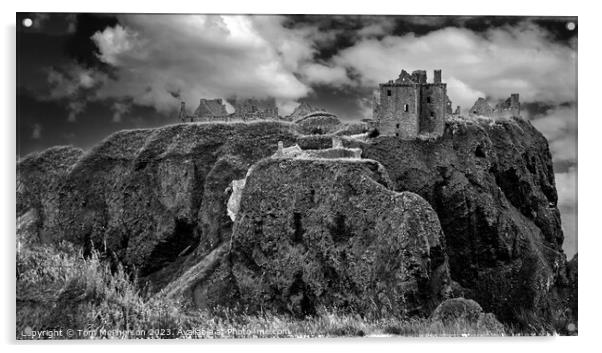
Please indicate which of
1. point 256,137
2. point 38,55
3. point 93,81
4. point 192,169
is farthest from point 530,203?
point 38,55

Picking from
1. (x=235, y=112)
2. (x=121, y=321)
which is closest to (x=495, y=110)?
(x=235, y=112)

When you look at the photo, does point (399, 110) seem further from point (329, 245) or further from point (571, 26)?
point (571, 26)

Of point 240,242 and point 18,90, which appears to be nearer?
point 18,90

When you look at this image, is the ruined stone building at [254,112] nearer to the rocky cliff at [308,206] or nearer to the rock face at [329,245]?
the rocky cliff at [308,206]

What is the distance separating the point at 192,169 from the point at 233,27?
1037cm

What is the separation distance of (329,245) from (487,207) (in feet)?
25.6

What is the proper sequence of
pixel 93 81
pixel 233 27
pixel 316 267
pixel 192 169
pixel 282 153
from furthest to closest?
1. pixel 192 169
2. pixel 282 153
3. pixel 316 267
4. pixel 93 81
5. pixel 233 27

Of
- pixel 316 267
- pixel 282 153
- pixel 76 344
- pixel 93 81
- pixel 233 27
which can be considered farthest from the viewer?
pixel 282 153

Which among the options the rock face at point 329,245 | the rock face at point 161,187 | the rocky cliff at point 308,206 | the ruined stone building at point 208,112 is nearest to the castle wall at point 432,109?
the rocky cliff at point 308,206

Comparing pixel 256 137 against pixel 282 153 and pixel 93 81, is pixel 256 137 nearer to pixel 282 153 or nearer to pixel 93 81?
pixel 282 153

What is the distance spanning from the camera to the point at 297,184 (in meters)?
21.5

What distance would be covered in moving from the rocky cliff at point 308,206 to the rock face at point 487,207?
47 mm

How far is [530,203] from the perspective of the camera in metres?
28.7

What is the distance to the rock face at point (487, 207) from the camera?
957 inches
